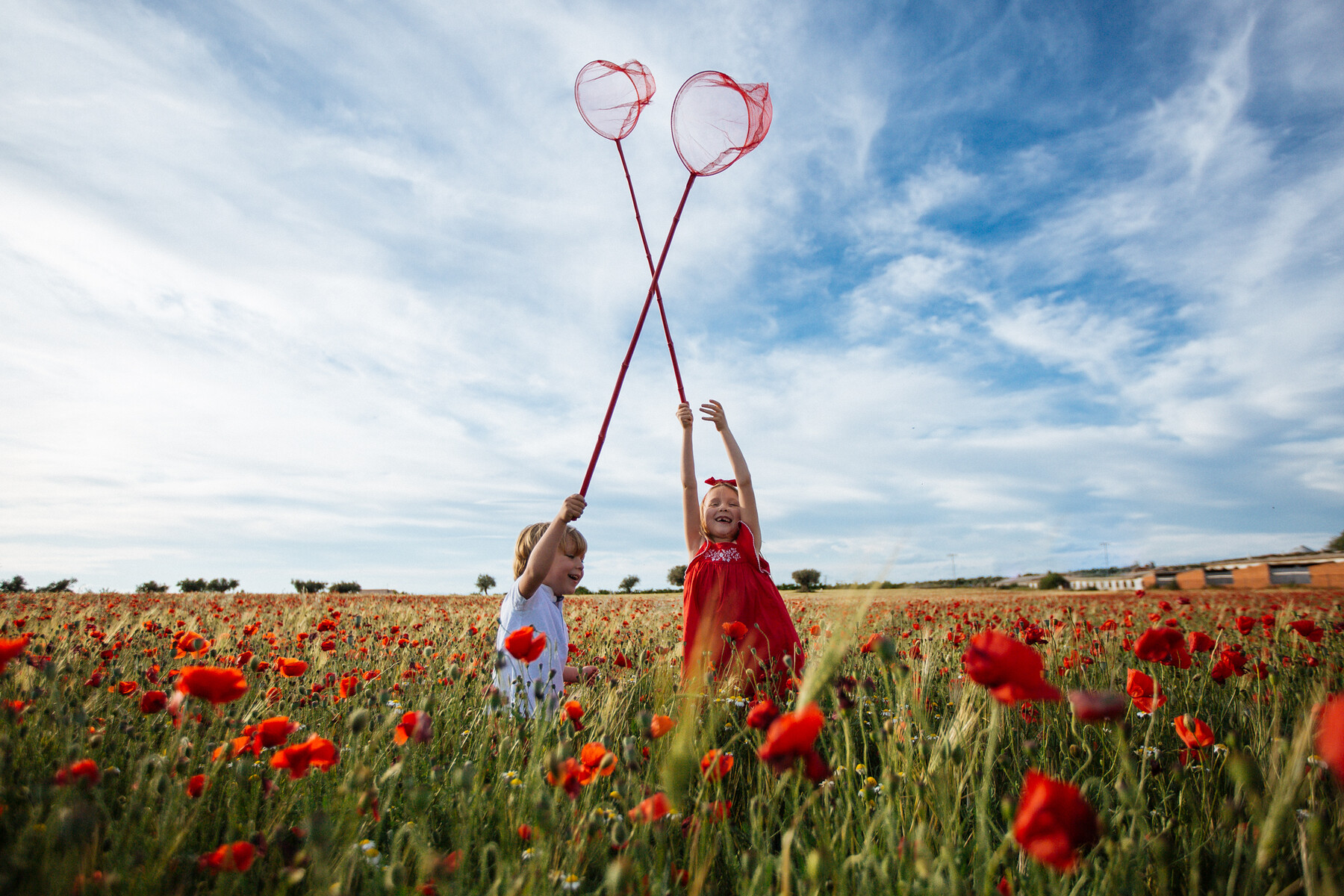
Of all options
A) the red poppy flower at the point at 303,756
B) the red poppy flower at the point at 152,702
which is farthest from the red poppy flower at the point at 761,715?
the red poppy flower at the point at 152,702

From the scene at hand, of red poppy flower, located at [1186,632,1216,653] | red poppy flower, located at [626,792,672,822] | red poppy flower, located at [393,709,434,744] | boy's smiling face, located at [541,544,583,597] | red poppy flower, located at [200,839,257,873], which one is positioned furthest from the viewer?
boy's smiling face, located at [541,544,583,597]

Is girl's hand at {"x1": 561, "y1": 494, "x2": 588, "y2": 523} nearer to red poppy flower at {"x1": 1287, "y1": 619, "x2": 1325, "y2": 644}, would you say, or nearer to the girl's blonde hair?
the girl's blonde hair

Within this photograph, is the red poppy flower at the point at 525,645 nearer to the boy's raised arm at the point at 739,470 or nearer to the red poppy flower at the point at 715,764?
the red poppy flower at the point at 715,764

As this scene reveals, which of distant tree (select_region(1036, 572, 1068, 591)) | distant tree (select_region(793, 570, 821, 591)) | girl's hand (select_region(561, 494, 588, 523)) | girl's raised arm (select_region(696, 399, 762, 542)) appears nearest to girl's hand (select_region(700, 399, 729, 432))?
girl's raised arm (select_region(696, 399, 762, 542))

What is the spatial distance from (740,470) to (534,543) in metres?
1.41

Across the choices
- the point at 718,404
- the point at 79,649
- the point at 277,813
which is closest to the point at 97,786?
the point at 277,813

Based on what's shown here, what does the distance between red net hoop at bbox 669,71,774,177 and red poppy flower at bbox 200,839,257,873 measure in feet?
11.6

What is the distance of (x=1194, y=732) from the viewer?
5.90 feet

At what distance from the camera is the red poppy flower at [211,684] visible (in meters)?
1.50

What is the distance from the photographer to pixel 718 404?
4129 mm

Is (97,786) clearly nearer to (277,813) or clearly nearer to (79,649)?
(277,813)

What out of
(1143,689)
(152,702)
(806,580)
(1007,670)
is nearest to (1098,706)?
(1007,670)

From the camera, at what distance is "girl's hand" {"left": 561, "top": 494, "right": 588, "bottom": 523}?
3.04 m

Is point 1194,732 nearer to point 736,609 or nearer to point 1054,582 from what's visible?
point 736,609
